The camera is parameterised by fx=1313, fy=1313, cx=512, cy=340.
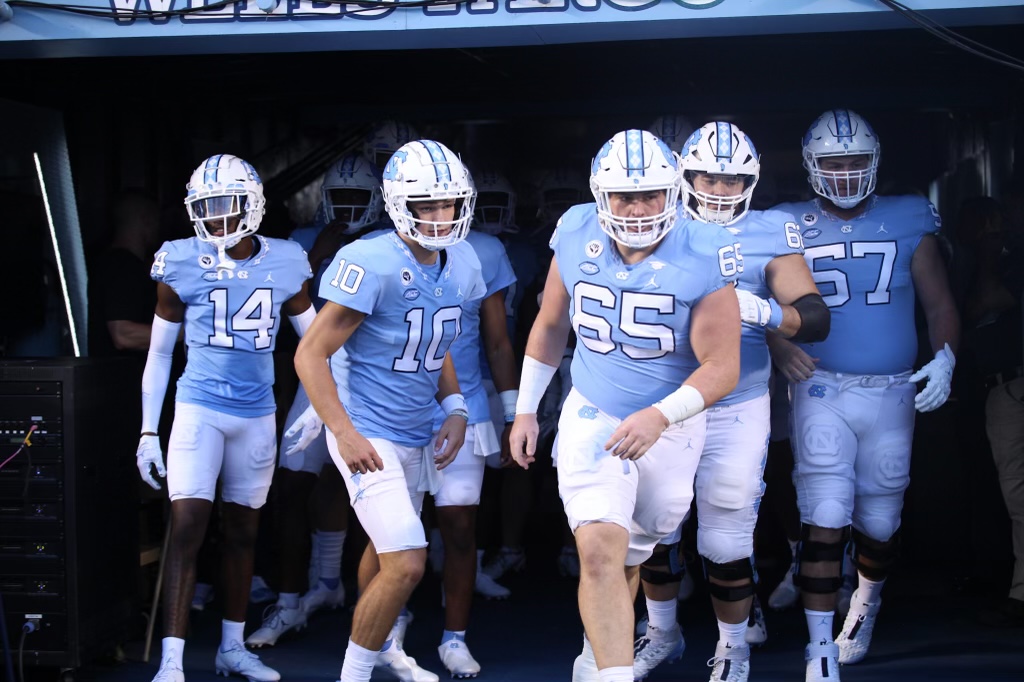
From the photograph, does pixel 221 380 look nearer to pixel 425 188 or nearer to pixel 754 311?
pixel 425 188

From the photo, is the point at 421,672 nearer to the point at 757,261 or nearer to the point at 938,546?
the point at 757,261

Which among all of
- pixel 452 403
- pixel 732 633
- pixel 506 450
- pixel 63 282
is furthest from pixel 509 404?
pixel 63 282

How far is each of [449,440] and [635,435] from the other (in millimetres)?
1067

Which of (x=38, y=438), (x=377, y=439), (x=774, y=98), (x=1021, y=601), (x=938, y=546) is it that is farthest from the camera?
(x=774, y=98)

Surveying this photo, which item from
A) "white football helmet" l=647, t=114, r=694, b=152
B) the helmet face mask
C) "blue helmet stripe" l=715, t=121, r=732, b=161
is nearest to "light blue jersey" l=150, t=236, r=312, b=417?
the helmet face mask

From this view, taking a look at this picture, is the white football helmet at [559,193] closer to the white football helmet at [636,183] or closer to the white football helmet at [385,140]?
the white football helmet at [385,140]

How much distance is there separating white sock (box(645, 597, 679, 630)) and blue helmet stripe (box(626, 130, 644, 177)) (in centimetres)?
183

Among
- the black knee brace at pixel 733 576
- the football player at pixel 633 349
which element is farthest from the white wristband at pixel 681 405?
the black knee brace at pixel 733 576

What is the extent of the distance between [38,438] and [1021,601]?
409 cm

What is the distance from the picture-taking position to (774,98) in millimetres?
7805

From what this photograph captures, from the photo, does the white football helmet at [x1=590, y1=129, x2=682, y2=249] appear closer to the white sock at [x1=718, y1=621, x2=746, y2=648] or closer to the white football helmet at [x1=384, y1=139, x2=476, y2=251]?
the white football helmet at [x1=384, y1=139, x2=476, y2=251]

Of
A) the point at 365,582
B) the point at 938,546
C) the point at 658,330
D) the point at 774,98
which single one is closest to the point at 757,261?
the point at 658,330

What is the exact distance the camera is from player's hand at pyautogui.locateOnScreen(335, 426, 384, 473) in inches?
170

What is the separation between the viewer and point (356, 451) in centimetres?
432
